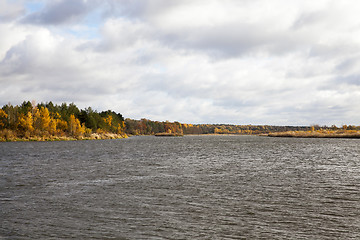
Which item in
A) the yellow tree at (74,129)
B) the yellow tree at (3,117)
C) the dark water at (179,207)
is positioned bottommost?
the dark water at (179,207)

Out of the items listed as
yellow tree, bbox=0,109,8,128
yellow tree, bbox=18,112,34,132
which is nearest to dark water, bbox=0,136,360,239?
yellow tree, bbox=18,112,34,132

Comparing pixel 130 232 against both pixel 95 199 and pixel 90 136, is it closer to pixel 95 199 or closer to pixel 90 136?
pixel 95 199

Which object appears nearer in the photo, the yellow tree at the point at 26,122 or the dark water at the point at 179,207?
the dark water at the point at 179,207

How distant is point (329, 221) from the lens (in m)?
16.5

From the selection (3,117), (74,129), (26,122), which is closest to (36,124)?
(26,122)

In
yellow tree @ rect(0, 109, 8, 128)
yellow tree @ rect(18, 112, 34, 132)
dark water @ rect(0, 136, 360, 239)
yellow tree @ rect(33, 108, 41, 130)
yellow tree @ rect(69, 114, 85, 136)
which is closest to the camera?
dark water @ rect(0, 136, 360, 239)

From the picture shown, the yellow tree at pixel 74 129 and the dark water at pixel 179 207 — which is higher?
the yellow tree at pixel 74 129

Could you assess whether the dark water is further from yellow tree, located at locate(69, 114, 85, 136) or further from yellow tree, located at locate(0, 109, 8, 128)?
yellow tree, located at locate(69, 114, 85, 136)

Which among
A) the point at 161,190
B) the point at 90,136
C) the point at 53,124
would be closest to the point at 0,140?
the point at 53,124

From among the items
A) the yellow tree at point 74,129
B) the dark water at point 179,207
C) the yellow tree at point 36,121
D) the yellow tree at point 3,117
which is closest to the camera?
the dark water at point 179,207

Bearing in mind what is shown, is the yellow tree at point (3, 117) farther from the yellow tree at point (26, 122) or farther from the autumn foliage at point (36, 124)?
the yellow tree at point (26, 122)

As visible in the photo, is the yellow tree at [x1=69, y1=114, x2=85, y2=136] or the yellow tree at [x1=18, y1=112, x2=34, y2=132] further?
the yellow tree at [x1=69, y1=114, x2=85, y2=136]

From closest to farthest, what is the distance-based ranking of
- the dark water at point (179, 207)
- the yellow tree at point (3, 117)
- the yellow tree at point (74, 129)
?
the dark water at point (179, 207) < the yellow tree at point (3, 117) < the yellow tree at point (74, 129)

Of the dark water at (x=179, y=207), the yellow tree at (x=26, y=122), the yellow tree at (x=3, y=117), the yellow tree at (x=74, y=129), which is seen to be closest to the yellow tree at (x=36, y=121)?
the yellow tree at (x=26, y=122)
